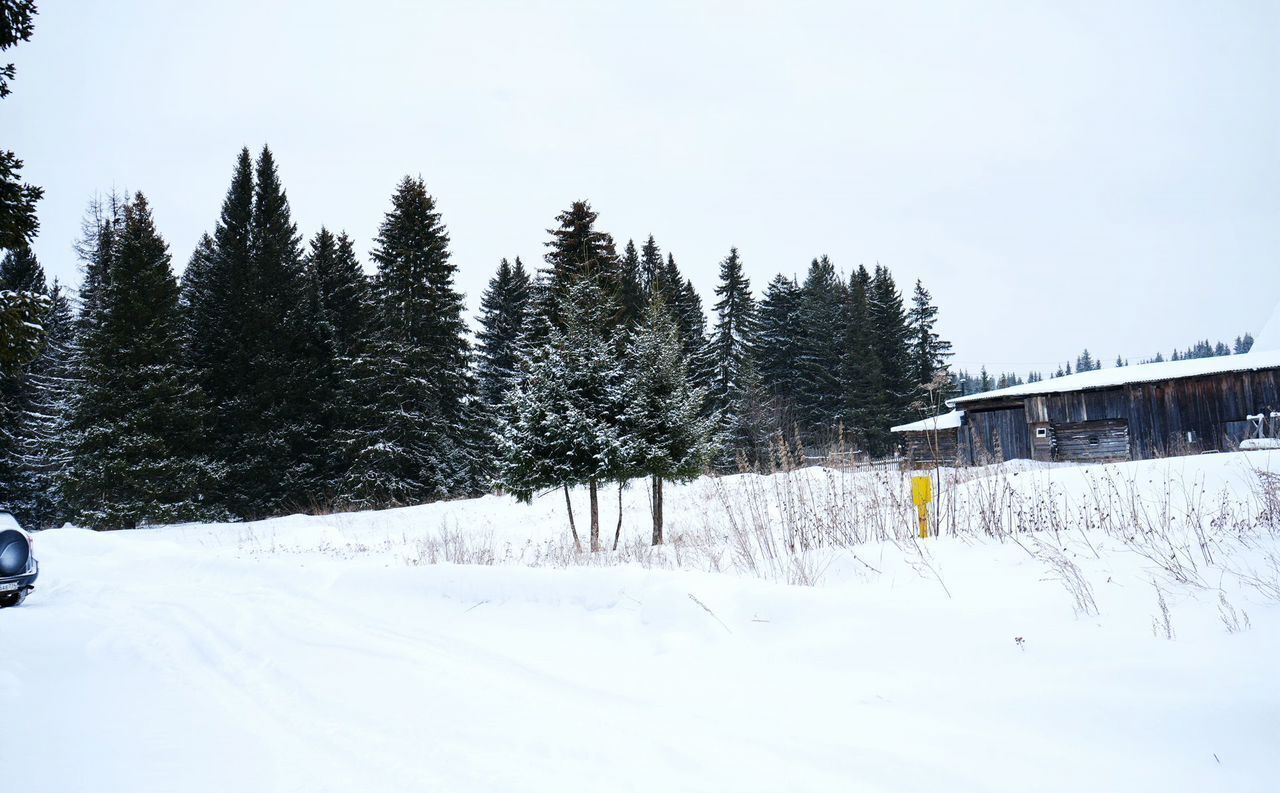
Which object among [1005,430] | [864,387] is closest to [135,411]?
[1005,430]

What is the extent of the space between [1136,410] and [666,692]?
99.6 ft

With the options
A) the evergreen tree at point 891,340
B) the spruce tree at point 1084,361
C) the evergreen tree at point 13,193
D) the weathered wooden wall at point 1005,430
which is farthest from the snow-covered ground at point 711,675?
the spruce tree at point 1084,361

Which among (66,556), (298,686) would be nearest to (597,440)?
(298,686)

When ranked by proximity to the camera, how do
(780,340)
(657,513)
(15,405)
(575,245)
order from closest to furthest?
(657,513)
(575,245)
(15,405)
(780,340)

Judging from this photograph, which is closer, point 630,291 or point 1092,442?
point 1092,442

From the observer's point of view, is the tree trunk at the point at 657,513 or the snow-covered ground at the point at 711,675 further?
the tree trunk at the point at 657,513

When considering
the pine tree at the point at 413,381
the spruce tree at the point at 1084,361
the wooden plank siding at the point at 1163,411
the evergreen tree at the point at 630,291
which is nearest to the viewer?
the wooden plank siding at the point at 1163,411

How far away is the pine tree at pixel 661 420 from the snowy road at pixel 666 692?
8596 mm

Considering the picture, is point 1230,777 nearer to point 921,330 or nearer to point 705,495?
point 705,495

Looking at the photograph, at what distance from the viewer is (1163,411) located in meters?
26.0

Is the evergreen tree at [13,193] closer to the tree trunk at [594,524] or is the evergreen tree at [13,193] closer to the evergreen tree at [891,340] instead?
the tree trunk at [594,524]

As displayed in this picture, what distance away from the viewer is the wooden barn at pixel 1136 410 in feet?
81.2

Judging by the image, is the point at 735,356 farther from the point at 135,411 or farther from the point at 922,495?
the point at 922,495

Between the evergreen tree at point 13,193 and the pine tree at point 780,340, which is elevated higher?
the pine tree at point 780,340
